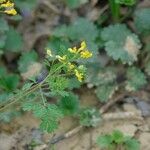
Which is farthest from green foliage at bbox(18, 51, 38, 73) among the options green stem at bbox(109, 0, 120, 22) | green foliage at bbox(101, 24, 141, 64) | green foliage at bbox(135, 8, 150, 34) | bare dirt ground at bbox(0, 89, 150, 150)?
green foliage at bbox(135, 8, 150, 34)

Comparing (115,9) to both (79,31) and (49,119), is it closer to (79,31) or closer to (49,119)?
(79,31)

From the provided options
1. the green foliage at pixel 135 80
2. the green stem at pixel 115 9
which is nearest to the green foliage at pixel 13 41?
the green stem at pixel 115 9

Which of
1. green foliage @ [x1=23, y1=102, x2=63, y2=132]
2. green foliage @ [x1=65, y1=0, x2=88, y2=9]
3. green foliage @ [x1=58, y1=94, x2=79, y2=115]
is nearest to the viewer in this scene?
green foliage @ [x1=23, y1=102, x2=63, y2=132]

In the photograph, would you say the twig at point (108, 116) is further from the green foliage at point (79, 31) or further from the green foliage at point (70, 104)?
the green foliage at point (79, 31)

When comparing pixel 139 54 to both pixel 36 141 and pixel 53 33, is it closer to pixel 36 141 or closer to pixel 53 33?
pixel 53 33

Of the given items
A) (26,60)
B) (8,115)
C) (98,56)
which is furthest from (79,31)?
(8,115)

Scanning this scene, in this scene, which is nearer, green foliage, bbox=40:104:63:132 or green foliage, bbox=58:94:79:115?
green foliage, bbox=40:104:63:132

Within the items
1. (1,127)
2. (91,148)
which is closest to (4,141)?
(1,127)

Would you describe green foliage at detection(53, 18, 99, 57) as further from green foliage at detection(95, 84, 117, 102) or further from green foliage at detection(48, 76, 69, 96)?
green foliage at detection(48, 76, 69, 96)
